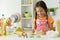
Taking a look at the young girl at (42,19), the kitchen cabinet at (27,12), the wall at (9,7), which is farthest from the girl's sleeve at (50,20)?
the wall at (9,7)

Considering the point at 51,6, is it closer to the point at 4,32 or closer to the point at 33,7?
the point at 33,7

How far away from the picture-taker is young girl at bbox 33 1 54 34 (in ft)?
3.39

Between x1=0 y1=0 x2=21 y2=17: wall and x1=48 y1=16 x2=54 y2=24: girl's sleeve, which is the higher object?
x1=0 y1=0 x2=21 y2=17: wall

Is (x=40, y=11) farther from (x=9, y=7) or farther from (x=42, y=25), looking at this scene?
(x=9, y=7)

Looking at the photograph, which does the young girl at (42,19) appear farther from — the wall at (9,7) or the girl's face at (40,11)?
the wall at (9,7)

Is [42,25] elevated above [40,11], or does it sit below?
below

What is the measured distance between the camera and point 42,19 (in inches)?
41.3

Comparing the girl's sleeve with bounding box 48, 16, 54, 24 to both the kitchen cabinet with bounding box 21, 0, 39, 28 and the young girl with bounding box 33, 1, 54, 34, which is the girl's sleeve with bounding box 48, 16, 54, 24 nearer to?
the young girl with bounding box 33, 1, 54, 34

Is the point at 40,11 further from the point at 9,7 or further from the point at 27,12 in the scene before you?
the point at 9,7

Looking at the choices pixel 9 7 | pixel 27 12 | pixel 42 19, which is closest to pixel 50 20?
pixel 42 19

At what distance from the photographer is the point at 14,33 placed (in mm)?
1039

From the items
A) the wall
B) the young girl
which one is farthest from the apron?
the wall

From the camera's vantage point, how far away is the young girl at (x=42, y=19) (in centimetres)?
103

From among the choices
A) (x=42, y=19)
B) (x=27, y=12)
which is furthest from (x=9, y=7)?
(x=42, y=19)
